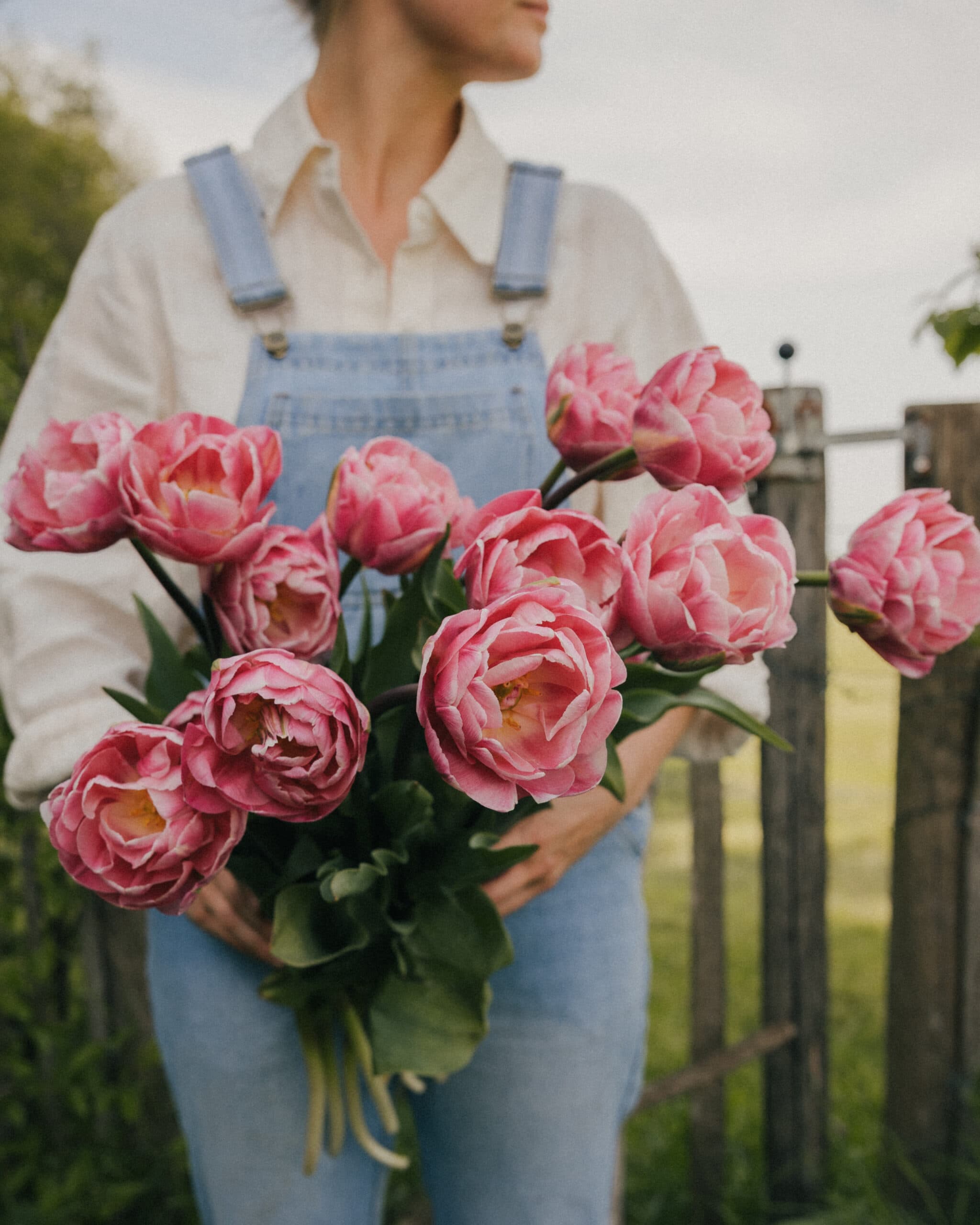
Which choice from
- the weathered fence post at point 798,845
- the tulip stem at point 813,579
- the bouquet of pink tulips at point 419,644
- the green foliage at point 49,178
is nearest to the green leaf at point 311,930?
the bouquet of pink tulips at point 419,644

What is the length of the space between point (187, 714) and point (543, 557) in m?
0.20

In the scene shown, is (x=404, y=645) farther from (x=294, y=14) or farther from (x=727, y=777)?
(x=727, y=777)

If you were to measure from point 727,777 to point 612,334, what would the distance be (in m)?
5.06

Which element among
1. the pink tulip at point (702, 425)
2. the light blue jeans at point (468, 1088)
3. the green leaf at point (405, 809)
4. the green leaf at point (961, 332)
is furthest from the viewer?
the green leaf at point (961, 332)

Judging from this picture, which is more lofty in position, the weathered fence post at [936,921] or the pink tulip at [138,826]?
the pink tulip at [138,826]

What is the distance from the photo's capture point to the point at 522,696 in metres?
0.40

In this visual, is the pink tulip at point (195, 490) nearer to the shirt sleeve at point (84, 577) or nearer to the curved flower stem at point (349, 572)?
the curved flower stem at point (349, 572)

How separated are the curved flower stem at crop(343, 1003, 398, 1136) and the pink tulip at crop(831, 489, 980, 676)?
0.45 meters

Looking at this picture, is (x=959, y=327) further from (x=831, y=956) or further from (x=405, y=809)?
(x=831, y=956)

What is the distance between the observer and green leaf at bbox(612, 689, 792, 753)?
605 millimetres

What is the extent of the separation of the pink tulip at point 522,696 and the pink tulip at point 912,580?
0.62 feet

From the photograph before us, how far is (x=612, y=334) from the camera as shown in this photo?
3.27 feet

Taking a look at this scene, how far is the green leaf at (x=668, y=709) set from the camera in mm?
605

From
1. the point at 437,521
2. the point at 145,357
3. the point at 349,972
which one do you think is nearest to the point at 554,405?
the point at 437,521
